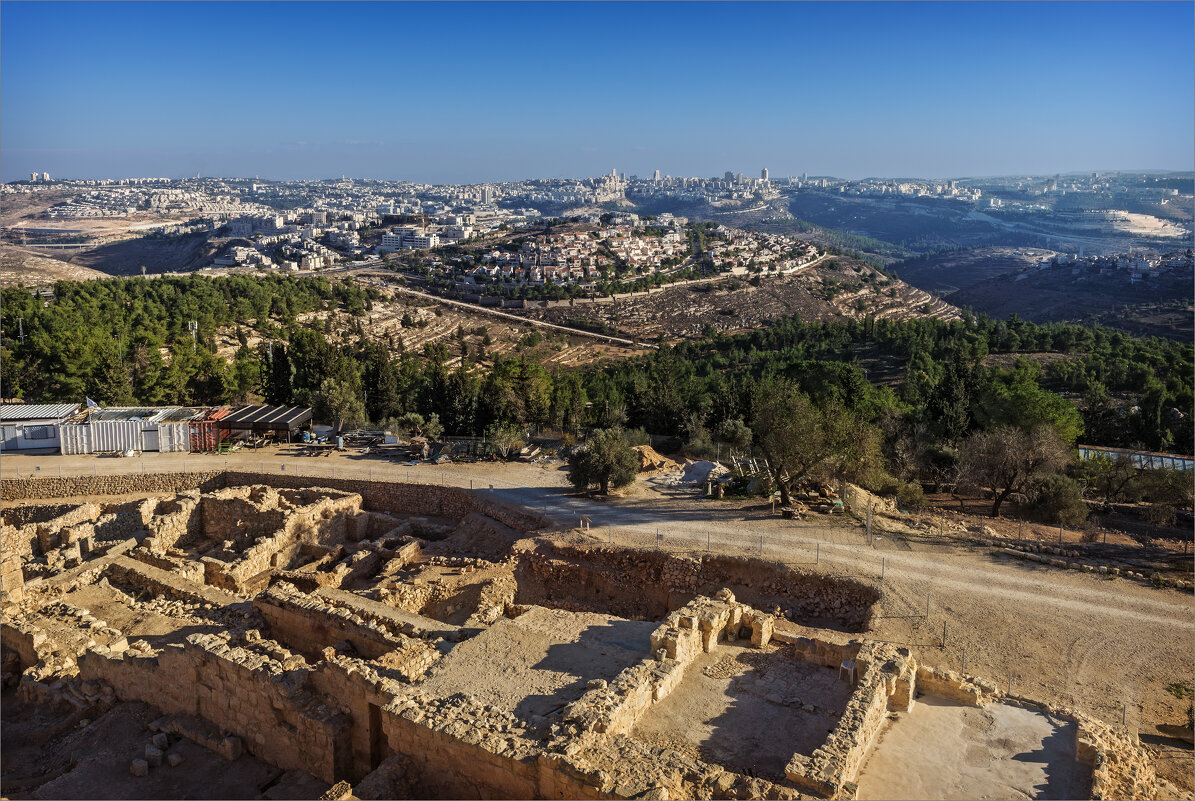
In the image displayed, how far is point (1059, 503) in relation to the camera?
24.1 meters

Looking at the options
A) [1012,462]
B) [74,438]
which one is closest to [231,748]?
[1012,462]

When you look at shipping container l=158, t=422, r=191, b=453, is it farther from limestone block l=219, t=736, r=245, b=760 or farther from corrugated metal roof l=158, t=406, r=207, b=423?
limestone block l=219, t=736, r=245, b=760

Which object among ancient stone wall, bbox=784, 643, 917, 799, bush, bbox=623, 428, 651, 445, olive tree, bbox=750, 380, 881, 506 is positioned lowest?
bush, bbox=623, 428, 651, 445

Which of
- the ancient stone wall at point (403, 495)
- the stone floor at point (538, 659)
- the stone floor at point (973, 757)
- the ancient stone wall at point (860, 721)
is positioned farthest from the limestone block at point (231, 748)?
A: the ancient stone wall at point (403, 495)

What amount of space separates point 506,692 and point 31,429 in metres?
28.4

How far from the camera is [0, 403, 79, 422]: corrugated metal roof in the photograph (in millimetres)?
31328

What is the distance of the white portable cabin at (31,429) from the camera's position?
30562mm

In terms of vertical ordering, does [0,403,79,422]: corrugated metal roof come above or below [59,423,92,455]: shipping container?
above

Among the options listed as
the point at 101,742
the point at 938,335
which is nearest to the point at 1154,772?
the point at 101,742

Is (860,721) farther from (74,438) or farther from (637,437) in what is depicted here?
(74,438)

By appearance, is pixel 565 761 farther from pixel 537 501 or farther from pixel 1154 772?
pixel 537 501

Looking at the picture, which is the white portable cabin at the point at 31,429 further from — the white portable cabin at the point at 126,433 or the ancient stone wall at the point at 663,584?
the ancient stone wall at the point at 663,584

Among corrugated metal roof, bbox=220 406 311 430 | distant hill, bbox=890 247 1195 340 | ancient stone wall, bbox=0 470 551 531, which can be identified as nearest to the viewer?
ancient stone wall, bbox=0 470 551 531

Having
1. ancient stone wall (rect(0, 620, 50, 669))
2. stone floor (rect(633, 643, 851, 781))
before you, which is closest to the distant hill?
stone floor (rect(633, 643, 851, 781))
